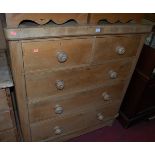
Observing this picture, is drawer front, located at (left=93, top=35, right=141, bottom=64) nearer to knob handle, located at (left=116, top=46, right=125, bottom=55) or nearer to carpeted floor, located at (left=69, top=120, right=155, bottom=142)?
knob handle, located at (left=116, top=46, right=125, bottom=55)

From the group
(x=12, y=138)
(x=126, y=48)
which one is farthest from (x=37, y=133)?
(x=126, y=48)

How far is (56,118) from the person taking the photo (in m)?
1.27

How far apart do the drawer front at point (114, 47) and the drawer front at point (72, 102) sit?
275 mm

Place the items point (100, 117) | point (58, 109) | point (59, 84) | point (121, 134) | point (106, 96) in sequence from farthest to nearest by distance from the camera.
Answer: point (121, 134) < point (100, 117) < point (106, 96) < point (58, 109) < point (59, 84)

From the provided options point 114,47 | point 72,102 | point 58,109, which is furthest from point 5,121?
point 114,47

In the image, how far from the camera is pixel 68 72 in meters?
1.05

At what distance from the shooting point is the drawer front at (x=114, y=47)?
3.39ft

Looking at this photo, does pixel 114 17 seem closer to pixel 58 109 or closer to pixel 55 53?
pixel 55 53

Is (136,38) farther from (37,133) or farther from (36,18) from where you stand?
(37,133)

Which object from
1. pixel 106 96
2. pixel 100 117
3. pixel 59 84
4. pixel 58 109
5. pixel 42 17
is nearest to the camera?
pixel 42 17

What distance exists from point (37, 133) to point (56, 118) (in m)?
0.19

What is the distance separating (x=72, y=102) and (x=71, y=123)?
9.9 inches

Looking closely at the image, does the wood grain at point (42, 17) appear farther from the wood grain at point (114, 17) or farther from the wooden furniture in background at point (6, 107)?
the wooden furniture in background at point (6, 107)

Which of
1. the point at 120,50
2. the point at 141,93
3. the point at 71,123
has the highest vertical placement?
the point at 120,50
